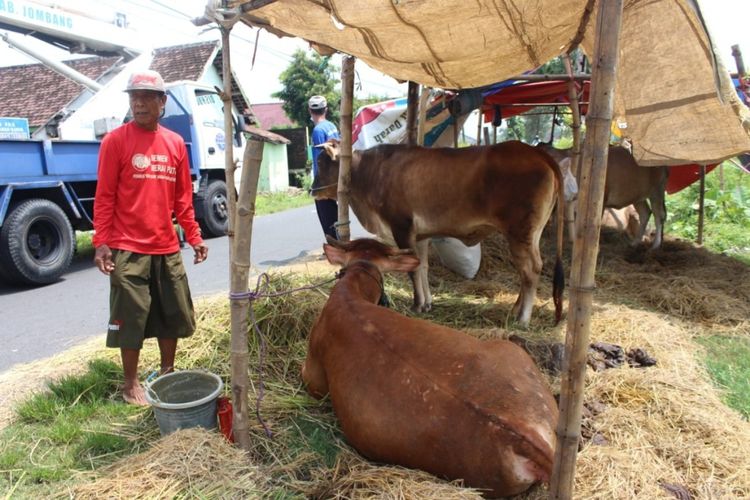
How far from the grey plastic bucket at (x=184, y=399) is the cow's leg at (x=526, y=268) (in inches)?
115

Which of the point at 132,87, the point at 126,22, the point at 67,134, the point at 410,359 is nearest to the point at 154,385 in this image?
the point at 410,359

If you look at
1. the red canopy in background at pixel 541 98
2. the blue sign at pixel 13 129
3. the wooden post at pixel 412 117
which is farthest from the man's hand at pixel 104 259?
the blue sign at pixel 13 129

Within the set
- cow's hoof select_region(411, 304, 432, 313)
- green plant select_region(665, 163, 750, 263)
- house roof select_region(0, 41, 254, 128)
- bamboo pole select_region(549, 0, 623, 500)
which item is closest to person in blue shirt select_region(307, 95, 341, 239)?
cow's hoof select_region(411, 304, 432, 313)

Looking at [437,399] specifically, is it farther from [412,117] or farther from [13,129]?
[13,129]

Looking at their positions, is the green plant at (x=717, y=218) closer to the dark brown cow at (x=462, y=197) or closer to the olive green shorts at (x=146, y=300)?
the dark brown cow at (x=462, y=197)

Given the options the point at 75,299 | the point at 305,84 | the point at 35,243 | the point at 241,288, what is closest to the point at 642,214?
the point at 241,288

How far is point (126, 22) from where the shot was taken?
1194cm

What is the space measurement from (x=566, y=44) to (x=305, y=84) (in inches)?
989

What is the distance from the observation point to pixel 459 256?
6.33 meters

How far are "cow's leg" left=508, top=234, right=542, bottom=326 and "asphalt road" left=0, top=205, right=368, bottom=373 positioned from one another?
2794 millimetres

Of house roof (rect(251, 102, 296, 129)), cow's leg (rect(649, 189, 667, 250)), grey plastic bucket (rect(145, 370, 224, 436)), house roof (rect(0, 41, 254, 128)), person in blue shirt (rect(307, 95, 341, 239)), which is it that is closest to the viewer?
grey plastic bucket (rect(145, 370, 224, 436))

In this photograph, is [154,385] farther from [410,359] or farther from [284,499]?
[410,359]

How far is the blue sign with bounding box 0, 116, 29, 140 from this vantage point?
7.60 metres

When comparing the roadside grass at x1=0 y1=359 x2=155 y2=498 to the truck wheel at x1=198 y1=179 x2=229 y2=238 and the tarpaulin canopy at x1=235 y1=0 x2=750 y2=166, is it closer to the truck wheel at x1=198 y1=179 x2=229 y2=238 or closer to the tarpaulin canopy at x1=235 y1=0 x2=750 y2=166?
the tarpaulin canopy at x1=235 y1=0 x2=750 y2=166
